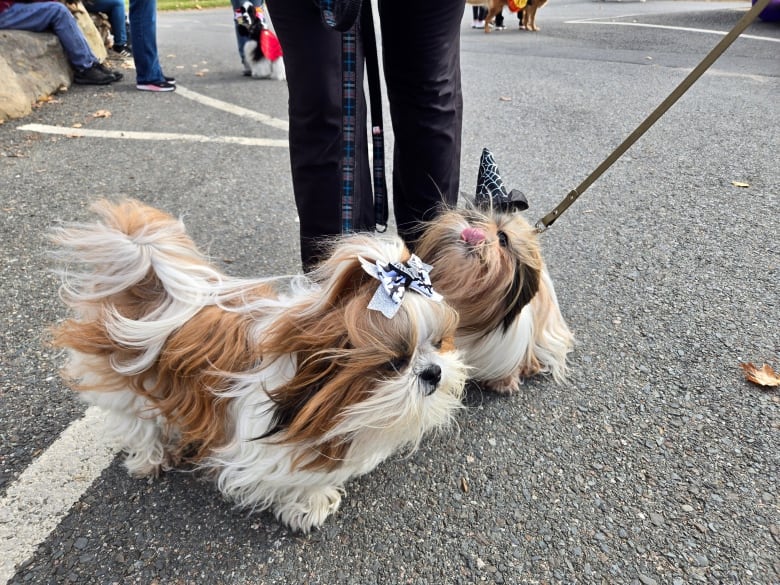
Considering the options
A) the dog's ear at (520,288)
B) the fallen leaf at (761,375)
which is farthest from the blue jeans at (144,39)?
the fallen leaf at (761,375)

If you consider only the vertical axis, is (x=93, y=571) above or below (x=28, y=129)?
below

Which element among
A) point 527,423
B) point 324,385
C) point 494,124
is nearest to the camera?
point 324,385

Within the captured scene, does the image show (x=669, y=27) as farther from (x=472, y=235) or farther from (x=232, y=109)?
(x=472, y=235)

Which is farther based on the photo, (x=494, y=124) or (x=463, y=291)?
(x=494, y=124)

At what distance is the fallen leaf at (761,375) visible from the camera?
222 centimetres

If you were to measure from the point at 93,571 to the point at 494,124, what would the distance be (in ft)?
15.2

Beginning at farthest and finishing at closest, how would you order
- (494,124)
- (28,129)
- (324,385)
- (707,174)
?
(494,124), (28,129), (707,174), (324,385)

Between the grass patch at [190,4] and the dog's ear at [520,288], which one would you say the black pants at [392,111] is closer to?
the dog's ear at [520,288]

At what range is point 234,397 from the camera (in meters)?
1.55

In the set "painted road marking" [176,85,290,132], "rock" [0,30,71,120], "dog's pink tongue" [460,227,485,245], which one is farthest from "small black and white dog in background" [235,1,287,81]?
"dog's pink tongue" [460,227,485,245]

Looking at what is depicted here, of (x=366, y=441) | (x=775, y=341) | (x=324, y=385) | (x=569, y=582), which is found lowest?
(x=569, y=582)

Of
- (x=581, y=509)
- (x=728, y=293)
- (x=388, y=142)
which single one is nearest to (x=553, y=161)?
(x=388, y=142)

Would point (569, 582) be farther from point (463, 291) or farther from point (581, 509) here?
point (463, 291)

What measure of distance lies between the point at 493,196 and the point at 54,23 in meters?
5.60
